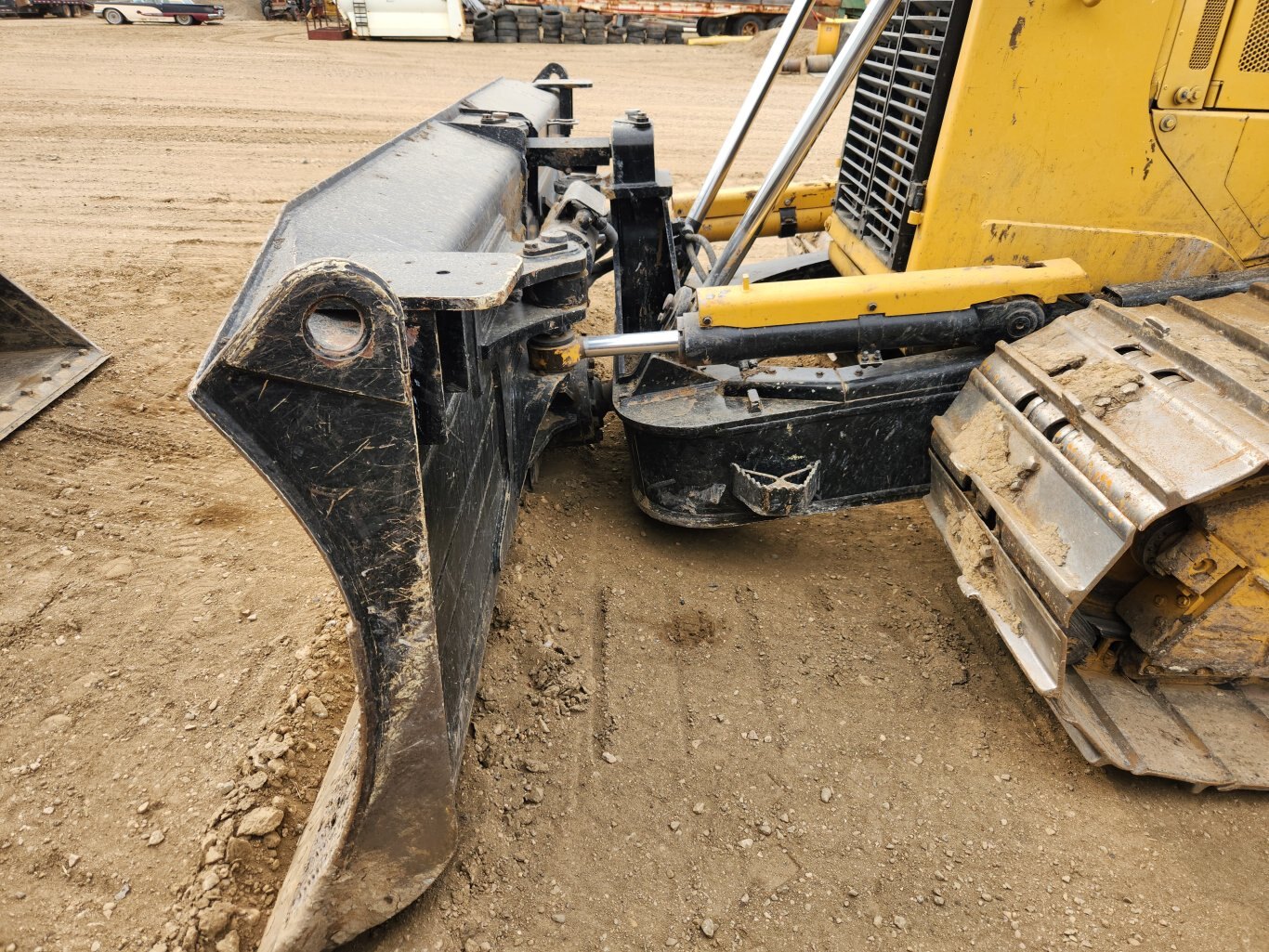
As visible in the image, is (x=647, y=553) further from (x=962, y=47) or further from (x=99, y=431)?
(x=99, y=431)

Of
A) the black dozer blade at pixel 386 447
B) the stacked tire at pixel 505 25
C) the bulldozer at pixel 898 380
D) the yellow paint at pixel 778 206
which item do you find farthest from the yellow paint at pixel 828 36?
the stacked tire at pixel 505 25

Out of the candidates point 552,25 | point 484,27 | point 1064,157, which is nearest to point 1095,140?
point 1064,157

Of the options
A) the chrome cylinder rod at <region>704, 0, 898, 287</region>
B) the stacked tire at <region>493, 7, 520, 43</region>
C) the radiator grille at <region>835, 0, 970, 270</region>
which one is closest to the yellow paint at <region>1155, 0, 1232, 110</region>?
the radiator grille at <region>835, 0, 970, 270</region>

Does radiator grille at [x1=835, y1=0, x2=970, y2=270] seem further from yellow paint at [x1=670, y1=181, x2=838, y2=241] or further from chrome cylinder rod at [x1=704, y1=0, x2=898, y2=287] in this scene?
yellow paint at [x1=670, y1=181, x2=838, y2=241]

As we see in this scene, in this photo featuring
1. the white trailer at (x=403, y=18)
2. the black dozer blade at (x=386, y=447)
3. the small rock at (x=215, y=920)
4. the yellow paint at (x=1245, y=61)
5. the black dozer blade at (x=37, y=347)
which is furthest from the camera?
the white trailer at (x=403, y=18)

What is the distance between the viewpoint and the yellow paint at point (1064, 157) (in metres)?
2.25

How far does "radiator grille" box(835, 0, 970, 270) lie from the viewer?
246 centimetres

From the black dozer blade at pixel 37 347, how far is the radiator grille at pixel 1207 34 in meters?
4.26

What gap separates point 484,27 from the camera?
55.1ft

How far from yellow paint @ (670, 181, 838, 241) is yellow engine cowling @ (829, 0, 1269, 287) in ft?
3.49

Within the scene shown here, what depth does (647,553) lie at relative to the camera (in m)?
2.88

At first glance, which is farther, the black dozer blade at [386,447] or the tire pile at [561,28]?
the tire pile at [561,28]

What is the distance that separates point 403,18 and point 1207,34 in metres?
16.8

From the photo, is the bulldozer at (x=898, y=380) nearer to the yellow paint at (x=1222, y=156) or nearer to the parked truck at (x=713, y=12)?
the yellow paint at (x=1222, y=156)
